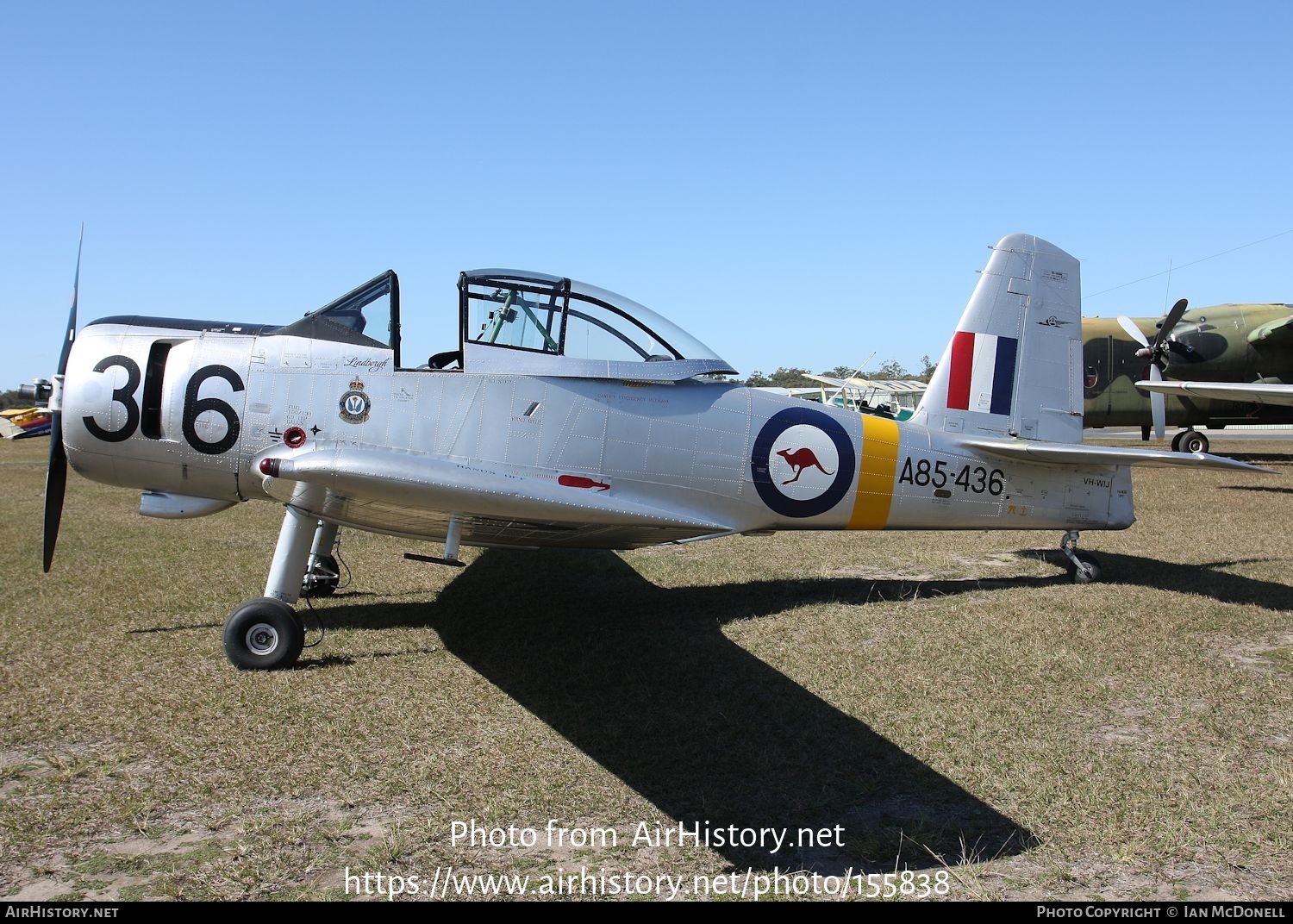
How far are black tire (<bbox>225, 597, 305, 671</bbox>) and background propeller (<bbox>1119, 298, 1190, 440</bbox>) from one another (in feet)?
54.8

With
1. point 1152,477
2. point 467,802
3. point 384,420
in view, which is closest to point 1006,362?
point 384,420

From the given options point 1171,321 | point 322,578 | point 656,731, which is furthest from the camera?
point 1171,321

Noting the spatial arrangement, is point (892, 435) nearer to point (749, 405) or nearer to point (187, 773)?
point (749, 405)

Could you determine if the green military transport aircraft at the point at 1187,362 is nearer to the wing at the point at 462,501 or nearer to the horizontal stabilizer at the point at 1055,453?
the horizontal stabilizer at the point at 1055,453

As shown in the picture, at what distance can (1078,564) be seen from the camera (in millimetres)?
8156

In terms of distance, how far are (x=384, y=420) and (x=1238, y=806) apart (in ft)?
16.5

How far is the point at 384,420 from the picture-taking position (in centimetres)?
582

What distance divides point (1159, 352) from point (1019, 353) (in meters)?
12.0

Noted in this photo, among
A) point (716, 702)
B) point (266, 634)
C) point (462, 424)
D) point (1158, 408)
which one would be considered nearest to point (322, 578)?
point (266, 634)

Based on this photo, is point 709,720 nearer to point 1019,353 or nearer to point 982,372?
point 982,372

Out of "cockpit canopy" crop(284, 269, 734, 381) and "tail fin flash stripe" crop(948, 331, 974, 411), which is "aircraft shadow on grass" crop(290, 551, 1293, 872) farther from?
"cockpit canopy" crop(284, 269, 734, 381)

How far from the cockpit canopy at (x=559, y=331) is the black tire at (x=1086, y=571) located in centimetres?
428

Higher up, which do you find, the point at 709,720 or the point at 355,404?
the point at 355,404

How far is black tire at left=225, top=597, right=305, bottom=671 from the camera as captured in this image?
18.0ft
